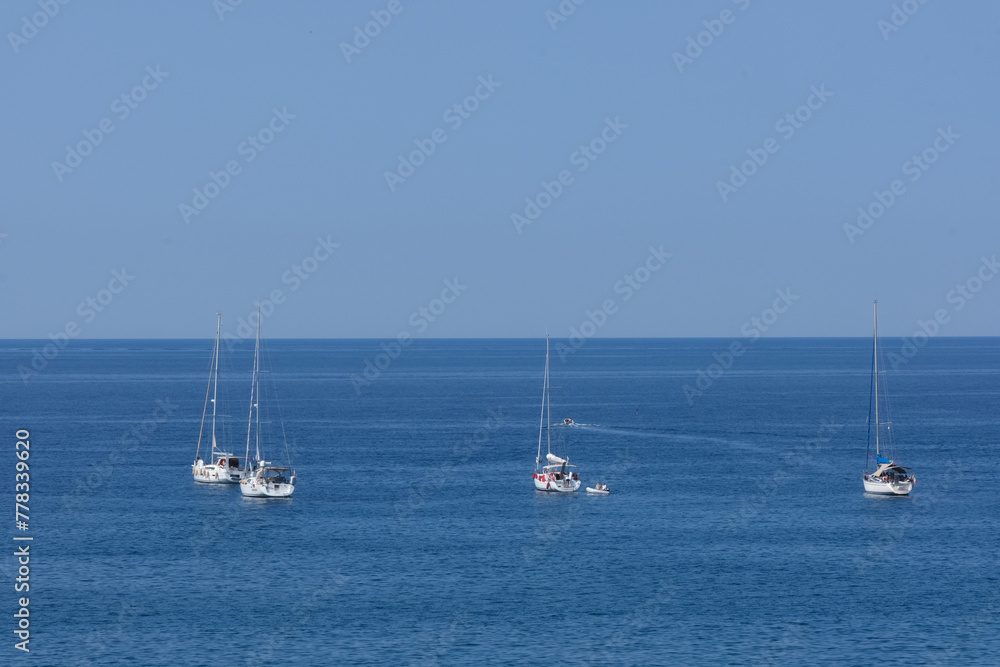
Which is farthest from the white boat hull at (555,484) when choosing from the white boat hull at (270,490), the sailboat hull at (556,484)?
the white boat hull at (270,490)

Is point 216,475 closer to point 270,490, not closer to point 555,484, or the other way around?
point 270,490

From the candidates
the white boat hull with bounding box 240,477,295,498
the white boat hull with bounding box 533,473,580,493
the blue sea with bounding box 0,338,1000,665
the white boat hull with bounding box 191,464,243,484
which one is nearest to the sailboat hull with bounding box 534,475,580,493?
the white boat hull with bounding box 533,473,580,493

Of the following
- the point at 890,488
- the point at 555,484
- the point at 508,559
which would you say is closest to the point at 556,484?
the point at 555,484

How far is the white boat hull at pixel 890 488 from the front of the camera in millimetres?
103312

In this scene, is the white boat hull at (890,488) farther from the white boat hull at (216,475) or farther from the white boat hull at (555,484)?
the white boat hull at (216,475)

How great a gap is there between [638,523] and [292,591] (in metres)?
31.2

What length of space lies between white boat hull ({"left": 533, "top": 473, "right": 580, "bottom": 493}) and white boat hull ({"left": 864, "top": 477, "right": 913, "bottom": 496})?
26.8 metres

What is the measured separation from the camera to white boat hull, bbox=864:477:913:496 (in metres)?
103

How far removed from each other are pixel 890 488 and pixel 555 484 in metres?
30.1

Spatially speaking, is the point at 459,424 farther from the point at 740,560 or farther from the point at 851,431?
the point at 740,560

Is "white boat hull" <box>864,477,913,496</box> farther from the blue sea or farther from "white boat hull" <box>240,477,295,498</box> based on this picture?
"white boat hull" <box>240,477,295,498</box>

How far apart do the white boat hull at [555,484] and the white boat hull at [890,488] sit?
2681 centimetres

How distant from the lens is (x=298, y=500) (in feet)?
337

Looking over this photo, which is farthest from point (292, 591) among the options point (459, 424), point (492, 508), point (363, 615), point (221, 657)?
point (459, 424)
